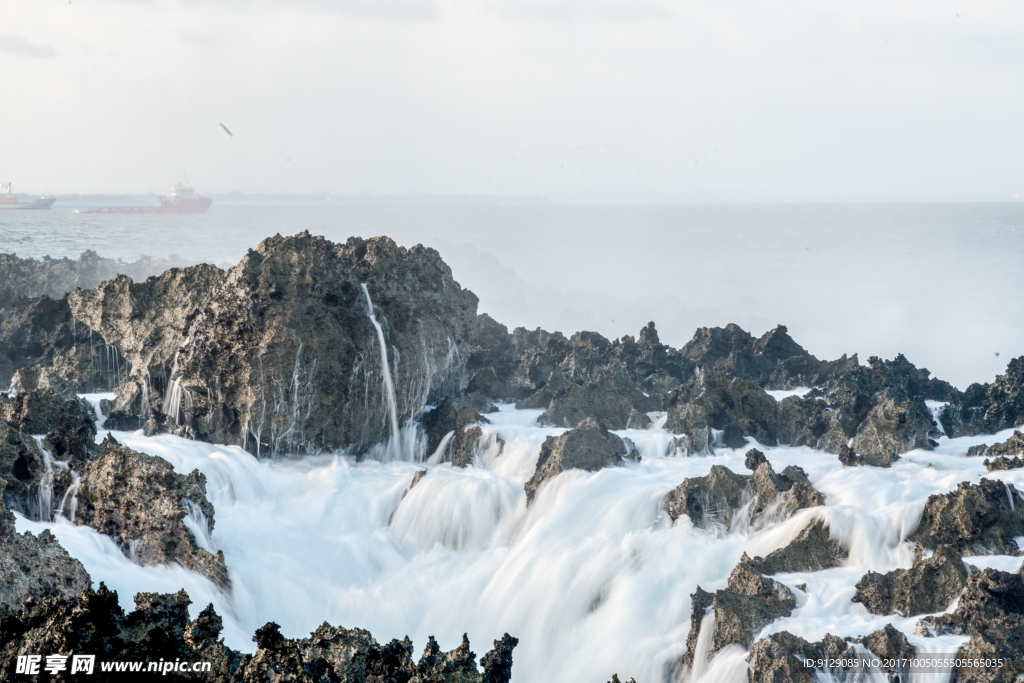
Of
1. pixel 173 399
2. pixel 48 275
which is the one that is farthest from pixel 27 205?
pixel 173 399

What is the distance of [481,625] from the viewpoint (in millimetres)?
9961

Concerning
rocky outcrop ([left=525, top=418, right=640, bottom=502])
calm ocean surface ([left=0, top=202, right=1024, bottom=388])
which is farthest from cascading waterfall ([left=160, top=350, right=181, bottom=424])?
calm ocean surface ([left=0, top=202, right=1024, bottom=388])

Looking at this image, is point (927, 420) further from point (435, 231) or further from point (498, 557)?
point (435, 231)

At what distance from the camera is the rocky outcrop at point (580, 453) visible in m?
11.8

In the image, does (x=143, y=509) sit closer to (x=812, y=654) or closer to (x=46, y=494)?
(x=46, y=494)

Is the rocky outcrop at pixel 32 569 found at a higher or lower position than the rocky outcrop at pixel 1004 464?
lower

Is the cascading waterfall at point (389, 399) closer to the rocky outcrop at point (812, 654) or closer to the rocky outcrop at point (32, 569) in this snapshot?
the rocky outcrop at point (32, 569)

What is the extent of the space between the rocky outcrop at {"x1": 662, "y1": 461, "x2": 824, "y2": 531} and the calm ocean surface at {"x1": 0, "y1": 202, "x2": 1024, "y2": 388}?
27.2 m

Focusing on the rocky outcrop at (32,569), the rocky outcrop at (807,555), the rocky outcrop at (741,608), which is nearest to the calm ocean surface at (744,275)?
the rocky outcrop at (807,555)

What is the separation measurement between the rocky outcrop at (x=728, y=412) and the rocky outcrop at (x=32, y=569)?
366 inches

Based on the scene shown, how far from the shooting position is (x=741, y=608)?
7973 mm

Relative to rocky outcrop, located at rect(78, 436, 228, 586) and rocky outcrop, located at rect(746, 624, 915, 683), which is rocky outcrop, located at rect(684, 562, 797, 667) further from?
rocky outcrop, located at rect(78, 436, 228, 586)

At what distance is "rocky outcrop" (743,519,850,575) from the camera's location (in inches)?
351

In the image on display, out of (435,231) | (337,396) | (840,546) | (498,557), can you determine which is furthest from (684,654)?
(435,231)
